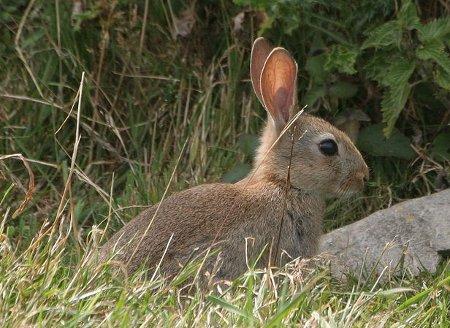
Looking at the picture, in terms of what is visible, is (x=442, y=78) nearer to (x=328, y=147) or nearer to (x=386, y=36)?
(x=386, y=36)

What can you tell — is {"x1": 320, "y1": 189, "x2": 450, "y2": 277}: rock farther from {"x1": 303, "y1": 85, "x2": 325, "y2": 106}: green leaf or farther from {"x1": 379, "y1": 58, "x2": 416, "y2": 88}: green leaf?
{"x1": 303, "y1": 85, "x2": 325, "y2": 106}: green leaf

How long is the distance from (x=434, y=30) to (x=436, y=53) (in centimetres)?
17

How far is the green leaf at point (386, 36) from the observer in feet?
16.1

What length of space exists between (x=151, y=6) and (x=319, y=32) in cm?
101

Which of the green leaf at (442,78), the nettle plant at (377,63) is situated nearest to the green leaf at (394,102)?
the nettle plant at (377,63)

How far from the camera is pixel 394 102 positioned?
492 centimetres

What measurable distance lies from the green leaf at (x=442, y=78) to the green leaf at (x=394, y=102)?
14 centimetres

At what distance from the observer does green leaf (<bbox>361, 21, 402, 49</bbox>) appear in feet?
16.1

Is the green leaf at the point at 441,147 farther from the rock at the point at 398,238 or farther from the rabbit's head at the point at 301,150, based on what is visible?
the rabbit's head at the point at 301,150

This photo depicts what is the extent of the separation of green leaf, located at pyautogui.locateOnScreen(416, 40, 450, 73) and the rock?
0.63 meters

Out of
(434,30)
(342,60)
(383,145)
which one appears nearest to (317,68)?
(342,60)

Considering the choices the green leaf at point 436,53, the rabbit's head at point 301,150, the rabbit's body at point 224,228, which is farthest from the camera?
the green leaf at point 436,53

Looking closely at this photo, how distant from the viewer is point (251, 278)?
135 inches

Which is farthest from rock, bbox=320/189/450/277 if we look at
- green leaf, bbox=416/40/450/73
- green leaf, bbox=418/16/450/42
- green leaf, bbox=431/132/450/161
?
green leaf, bbox=418/16/450/42
